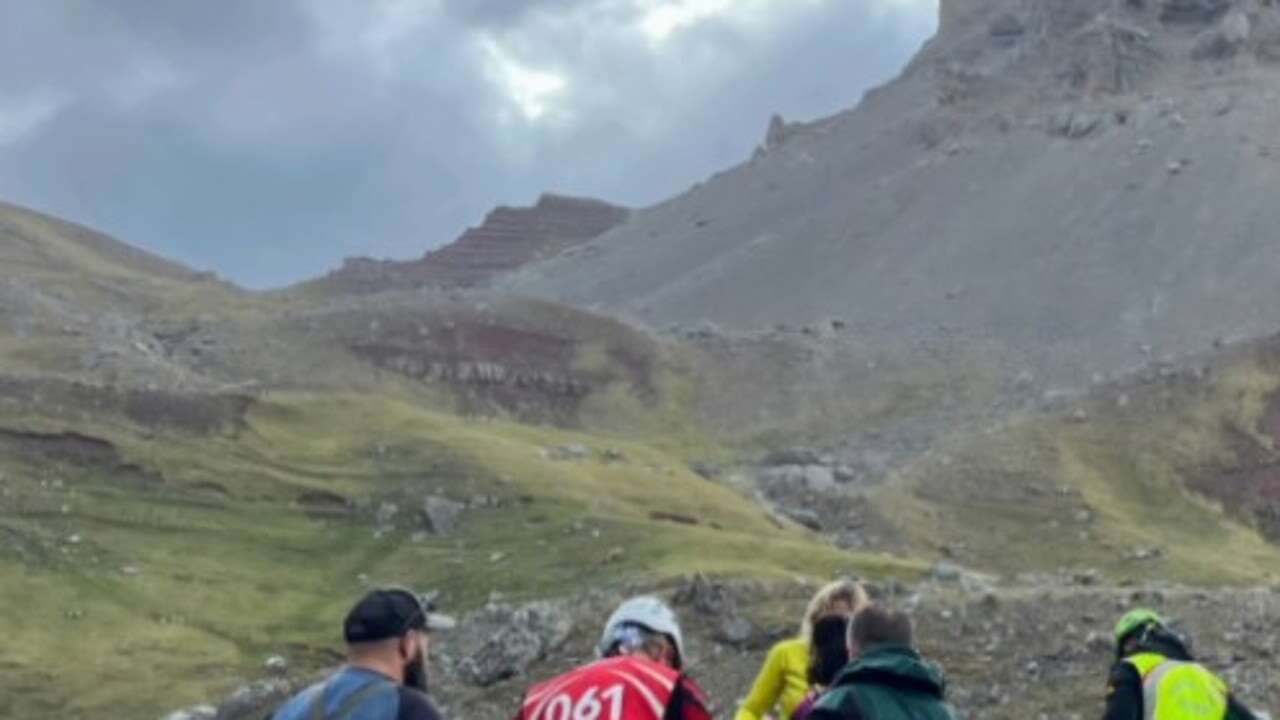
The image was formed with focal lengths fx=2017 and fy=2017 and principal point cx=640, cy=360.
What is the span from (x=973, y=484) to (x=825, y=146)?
84.0m

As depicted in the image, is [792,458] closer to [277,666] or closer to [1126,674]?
[277,666]

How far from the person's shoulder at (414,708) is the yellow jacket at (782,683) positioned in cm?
406

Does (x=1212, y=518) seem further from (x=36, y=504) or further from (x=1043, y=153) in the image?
(x=1043, y=153)

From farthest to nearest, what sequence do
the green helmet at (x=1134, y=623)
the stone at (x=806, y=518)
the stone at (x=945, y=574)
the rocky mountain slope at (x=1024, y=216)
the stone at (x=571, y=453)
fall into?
the rocky mountain slope at (x=1024, y=216)
the stone at (x=571, y=453)
the stone at (x=806, y=518)
the stone at (x=945, y=574)
the green helmet at (x=1134, y=623)

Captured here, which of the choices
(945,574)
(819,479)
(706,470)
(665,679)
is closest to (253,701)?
(945,574)

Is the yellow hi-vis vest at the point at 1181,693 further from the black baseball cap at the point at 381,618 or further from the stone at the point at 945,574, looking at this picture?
the stone at the point at 945,574

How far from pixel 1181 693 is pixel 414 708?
207 inches

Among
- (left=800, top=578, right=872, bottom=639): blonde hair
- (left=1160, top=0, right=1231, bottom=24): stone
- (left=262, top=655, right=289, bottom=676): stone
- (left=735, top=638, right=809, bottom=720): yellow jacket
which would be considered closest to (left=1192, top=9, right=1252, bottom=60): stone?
(left=1160, top=0, right=1231, bottom=24): stone

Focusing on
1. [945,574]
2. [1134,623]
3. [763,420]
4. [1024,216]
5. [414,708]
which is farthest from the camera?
[1024,216]

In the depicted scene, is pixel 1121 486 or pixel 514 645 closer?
pixel 514 645

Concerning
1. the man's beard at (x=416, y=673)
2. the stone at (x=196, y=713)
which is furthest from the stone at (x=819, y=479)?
the man's beard at (x=416, y=673)

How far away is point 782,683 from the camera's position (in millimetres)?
12609

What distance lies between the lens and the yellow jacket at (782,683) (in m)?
12.5

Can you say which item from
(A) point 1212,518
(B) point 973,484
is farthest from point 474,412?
(A) point 1212,518
